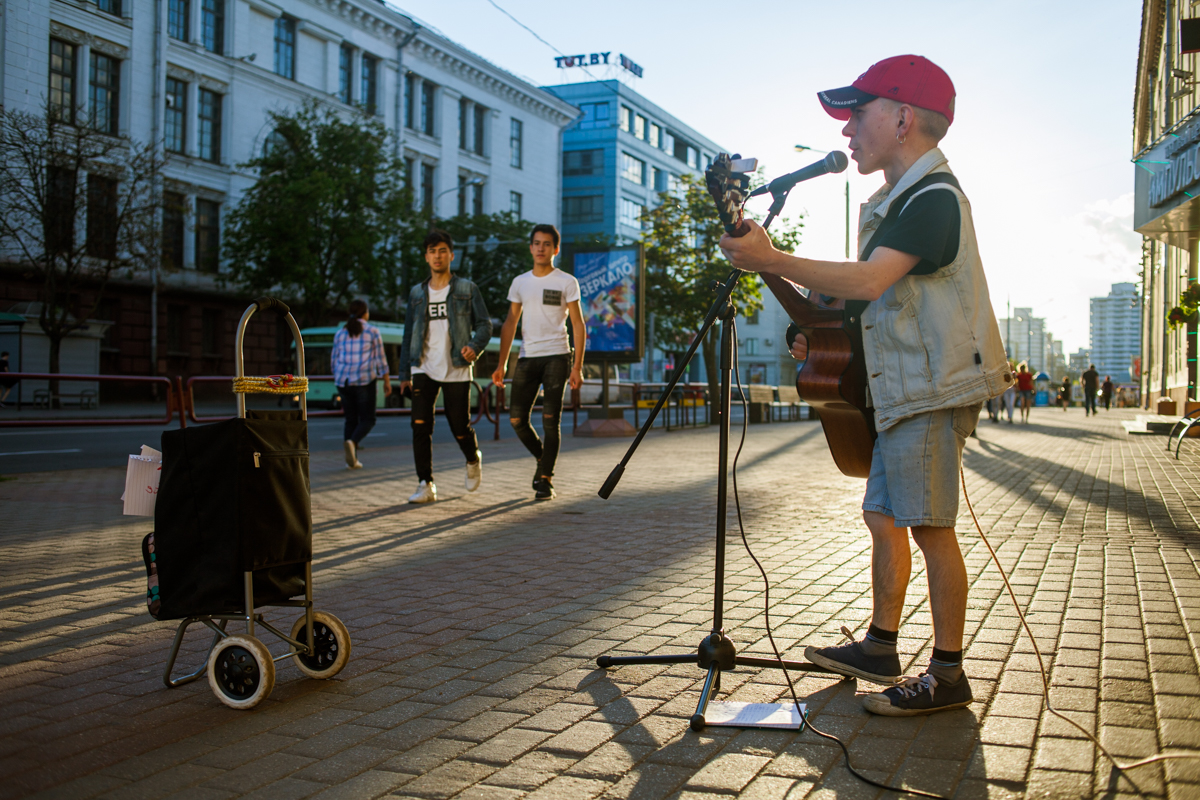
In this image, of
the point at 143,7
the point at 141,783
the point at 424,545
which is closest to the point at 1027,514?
the point at 424,545

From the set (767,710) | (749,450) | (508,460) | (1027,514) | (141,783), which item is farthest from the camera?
(749,450)

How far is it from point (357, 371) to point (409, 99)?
1598 inches

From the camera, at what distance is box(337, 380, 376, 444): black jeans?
11477 millimetres

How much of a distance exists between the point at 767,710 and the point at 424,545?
352 centimetres

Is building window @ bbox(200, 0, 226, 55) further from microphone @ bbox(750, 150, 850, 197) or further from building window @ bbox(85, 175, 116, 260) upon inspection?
microphone @ bbox(750, 150, 850, 197)

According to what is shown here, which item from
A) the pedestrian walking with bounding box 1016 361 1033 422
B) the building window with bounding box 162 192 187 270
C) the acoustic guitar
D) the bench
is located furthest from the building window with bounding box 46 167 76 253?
the acoustic guitar

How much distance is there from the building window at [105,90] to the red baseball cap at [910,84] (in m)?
35.2

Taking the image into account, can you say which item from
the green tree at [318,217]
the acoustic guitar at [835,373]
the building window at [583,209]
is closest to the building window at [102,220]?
the green tree at [318,217]

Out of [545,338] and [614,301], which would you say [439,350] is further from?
[614,301]

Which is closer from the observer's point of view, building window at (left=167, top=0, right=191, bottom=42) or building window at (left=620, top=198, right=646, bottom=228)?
building window at (left=167, top=0, right=191, bottom=42)

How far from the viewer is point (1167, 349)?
29109 millimetres

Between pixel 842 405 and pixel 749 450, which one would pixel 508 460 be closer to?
pixel 749 450

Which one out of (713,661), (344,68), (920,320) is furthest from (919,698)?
(344,68)

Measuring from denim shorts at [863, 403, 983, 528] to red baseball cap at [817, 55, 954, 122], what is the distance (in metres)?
0.91
